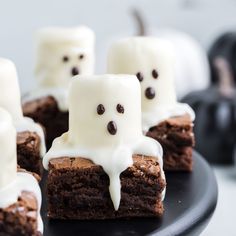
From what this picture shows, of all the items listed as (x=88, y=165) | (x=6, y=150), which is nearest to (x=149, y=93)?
(x=88, y=165)

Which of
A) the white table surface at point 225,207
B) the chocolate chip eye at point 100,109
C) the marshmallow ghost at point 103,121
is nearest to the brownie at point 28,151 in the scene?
the marshmallow ghost at point 103,121

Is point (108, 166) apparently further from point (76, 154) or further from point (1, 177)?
point (1, 177)

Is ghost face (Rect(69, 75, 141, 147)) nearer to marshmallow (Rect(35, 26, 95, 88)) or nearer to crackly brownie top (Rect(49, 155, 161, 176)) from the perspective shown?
crackly brownie top (Rect(49, 155, 161, 176))

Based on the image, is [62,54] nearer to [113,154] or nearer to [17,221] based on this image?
[113,154]

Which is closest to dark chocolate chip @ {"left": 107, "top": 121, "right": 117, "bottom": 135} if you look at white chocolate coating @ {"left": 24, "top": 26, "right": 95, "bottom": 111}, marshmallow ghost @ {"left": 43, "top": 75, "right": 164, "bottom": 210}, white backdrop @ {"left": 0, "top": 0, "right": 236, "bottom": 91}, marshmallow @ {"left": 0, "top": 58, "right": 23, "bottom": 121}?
marshmallow ghost @ {"left": 43, "top": 75, "right": 164, "bottom": 210}

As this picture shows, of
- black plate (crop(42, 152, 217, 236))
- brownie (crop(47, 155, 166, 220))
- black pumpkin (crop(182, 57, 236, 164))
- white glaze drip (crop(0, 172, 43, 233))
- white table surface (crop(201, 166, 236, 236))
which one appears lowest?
white table surface (crop(201, 166, 236, 236))

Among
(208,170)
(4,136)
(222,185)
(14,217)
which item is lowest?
(222,185)

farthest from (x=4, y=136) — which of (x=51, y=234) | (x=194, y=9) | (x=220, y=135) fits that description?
(x=194, y=9)
